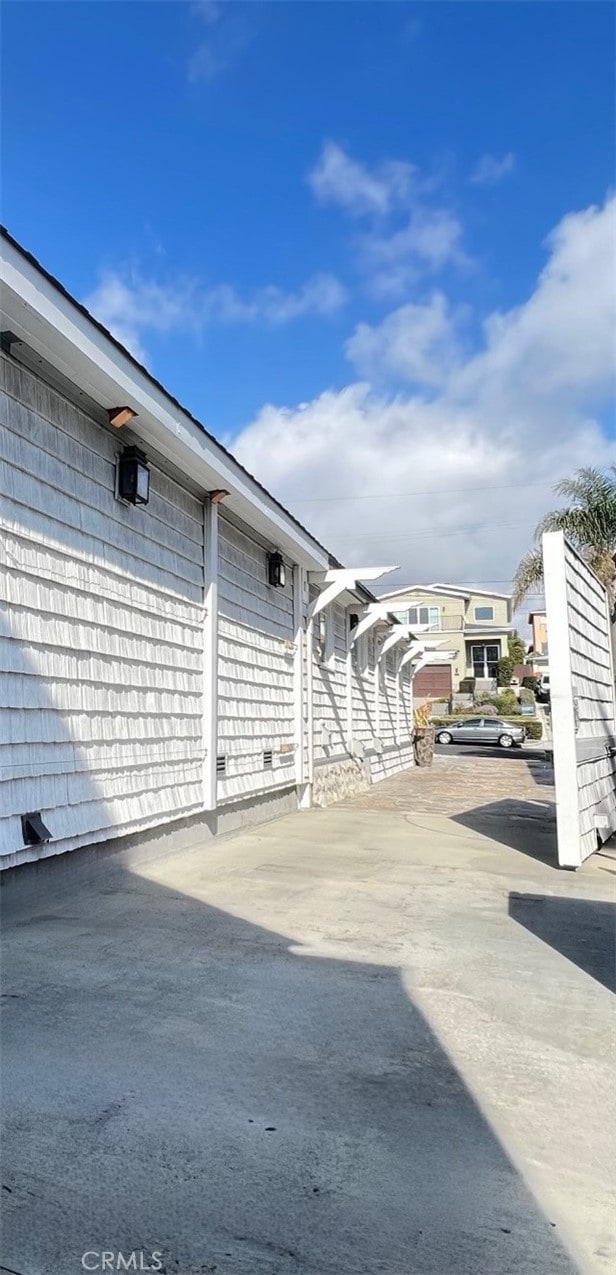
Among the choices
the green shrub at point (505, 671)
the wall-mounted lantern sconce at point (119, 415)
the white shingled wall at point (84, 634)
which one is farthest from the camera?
the green shrub at point (505, 671)

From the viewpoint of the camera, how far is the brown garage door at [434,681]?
43031 mm

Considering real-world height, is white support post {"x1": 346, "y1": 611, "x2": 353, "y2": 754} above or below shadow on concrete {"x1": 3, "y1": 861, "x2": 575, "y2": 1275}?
above

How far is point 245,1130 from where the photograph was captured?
1.95m

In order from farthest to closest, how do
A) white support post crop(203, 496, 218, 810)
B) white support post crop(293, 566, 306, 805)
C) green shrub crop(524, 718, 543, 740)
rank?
1. green shrub crop(524, 718, 543, 740)
2. white support post crop(293, 566, 306, 805)
3. white support post crop(203, 496, 218, 810)

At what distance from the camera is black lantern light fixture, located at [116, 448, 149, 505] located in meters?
4.97

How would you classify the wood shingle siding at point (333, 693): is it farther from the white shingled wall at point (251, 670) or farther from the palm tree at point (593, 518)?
the palm tree at point (593, 518)

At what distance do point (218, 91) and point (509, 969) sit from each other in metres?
9.72

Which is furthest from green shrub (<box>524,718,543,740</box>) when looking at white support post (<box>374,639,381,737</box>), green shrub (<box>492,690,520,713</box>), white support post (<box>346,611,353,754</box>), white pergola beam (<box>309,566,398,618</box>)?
white pergola beam (<box>309,566,398,618</box>)

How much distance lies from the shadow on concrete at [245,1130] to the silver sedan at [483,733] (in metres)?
26.1

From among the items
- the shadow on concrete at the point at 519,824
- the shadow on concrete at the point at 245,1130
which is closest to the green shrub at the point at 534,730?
the shadow on concrete at the point at 519,824

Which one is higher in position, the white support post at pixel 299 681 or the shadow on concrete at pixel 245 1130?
the white support post at pixel 299 681

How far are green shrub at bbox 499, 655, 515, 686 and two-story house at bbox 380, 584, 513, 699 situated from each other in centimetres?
60

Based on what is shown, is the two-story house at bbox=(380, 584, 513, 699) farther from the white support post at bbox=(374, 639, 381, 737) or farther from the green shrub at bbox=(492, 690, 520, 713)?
the white support post at bbox=(374, 639, 381, 737)

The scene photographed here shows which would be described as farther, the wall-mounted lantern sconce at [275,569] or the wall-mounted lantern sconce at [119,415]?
the wall-mounted lantern sconce at [275,569]
